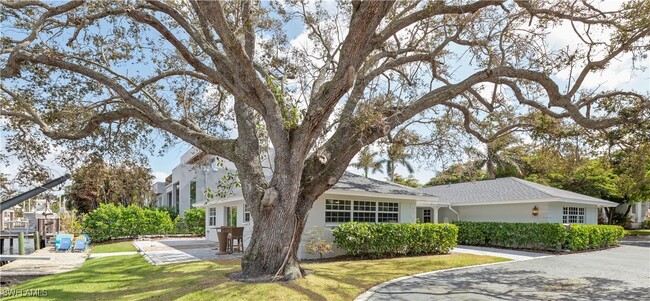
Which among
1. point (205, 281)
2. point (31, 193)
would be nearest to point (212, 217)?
point (31, 193)

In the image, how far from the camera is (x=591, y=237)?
19.1m

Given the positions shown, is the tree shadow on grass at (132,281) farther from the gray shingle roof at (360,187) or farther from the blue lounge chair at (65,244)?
the blue lounge chair at (65,244)

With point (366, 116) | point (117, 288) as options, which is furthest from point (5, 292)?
point (366, 116)

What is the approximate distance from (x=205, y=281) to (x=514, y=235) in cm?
1491

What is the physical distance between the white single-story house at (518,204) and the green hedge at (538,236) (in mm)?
Result: 1677

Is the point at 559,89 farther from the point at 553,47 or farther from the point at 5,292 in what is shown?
the point at 5,292

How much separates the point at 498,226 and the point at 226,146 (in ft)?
48.6

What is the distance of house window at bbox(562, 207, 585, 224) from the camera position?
21.3 metres

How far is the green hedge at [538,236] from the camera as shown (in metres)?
17.8

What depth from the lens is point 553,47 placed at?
37.3 feet

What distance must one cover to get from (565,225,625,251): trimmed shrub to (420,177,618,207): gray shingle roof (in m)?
1.71

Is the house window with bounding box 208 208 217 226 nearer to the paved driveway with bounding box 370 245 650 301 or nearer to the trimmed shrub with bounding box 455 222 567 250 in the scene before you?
the trimmed shrub with bounding box 455 222 567 250

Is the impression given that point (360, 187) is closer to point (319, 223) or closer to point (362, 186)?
point (362, 186)

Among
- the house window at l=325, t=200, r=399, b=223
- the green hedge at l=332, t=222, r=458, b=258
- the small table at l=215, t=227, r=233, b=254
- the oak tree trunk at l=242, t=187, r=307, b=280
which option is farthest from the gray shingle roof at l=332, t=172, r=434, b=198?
the oak tree trunk at l=242, t=187, r=307, b=280
